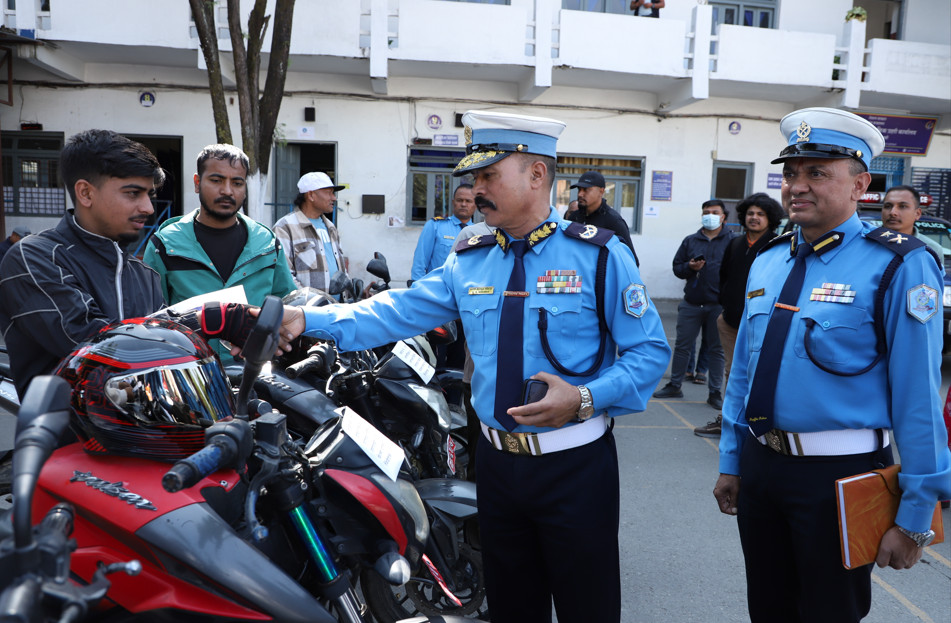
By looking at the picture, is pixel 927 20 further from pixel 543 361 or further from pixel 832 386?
pixel 543 361

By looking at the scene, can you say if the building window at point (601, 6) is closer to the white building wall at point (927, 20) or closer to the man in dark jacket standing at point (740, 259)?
the white building wall at point (927, 20)

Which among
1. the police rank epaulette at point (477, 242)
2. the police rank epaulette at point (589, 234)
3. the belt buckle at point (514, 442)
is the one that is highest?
the police rank epaulette at point (589, 234)

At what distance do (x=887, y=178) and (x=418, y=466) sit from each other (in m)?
14.0

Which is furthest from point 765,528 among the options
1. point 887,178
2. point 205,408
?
point 887,178

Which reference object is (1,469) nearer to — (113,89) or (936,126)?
(113,89)

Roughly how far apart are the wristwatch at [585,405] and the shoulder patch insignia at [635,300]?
10.4 inches

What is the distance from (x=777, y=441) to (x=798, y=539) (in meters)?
0.27

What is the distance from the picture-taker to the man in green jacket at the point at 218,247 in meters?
3.16

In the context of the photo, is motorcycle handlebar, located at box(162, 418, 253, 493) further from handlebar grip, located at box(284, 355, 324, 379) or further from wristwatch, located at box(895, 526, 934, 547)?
wristwatch, located at box(895, 526, 934, 547)

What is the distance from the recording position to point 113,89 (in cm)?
1117

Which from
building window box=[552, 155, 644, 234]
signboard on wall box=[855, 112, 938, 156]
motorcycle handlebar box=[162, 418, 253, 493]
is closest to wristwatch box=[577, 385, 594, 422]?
motorcycle handlebar box=[162, 418, 253, 493]

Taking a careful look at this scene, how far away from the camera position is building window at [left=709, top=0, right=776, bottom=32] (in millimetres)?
12859

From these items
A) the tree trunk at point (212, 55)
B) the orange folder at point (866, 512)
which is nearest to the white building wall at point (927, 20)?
the tree trunk at point (212, 55)

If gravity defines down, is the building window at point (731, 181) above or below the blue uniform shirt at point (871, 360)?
above
